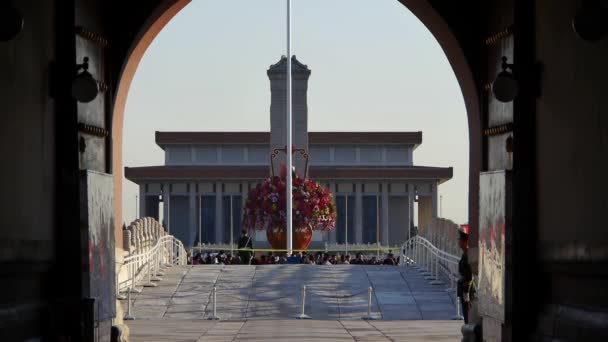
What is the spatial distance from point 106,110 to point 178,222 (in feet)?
352

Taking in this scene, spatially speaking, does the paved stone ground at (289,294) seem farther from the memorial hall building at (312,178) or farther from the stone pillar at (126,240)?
the memorial hall building at (312,178)

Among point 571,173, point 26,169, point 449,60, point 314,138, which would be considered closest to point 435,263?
point 449,60

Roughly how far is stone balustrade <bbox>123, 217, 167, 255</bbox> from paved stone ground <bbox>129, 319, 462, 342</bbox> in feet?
23.7

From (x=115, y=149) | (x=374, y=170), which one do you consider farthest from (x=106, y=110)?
(x=374, y=170)

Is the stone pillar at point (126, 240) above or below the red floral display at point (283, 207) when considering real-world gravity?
below

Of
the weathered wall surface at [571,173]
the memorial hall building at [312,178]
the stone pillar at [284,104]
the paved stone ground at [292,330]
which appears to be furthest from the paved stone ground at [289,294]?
the memorial hall building at [312,178]

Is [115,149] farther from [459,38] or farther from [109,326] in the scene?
[459,38]

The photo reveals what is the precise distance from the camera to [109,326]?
45.7 ft

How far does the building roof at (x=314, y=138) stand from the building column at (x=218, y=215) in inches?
258

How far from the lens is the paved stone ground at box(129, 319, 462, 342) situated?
19703 mm

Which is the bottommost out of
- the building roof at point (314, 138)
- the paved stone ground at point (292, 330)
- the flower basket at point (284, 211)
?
the paved stone ground at point (292, 330)

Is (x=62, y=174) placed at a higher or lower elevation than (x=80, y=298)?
higher

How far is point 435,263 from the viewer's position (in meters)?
34.6

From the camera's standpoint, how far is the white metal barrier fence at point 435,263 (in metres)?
30.7
